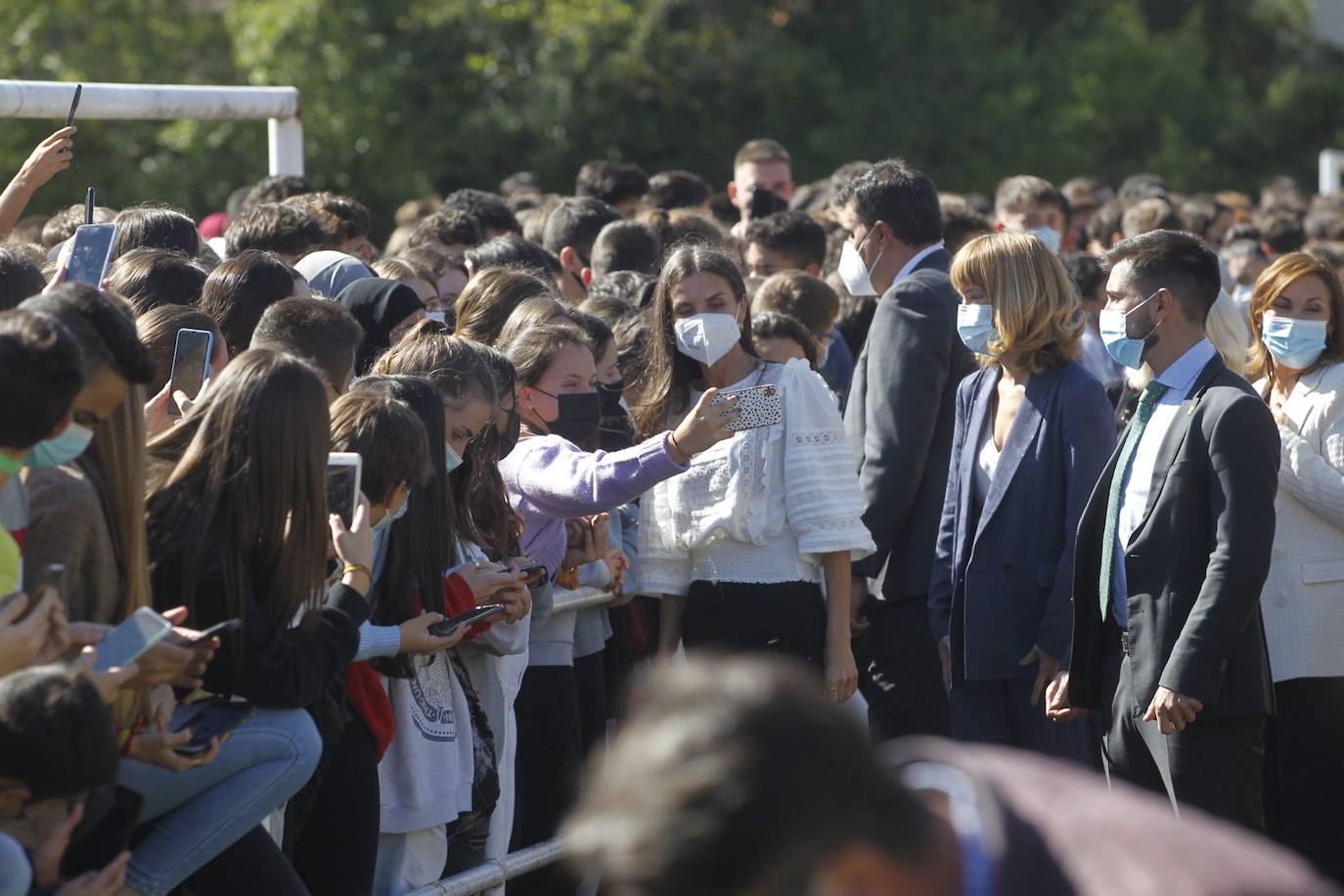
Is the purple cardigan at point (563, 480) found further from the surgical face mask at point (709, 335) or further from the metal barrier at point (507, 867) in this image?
the surgical face mask at point (709, 335)

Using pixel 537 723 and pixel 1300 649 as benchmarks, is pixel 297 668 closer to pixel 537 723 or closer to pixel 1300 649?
pixel 537 723

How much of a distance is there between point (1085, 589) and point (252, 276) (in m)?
2.33

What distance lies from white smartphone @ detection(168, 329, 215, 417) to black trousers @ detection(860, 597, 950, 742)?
2513 mm

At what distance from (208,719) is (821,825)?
1.82 metres

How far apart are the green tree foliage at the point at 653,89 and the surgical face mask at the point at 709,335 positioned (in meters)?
15.1

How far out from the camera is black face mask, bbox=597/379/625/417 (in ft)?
19.1

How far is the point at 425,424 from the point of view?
4059 millimetres

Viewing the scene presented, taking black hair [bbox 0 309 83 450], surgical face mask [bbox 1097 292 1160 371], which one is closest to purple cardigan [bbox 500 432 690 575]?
surgical face mask [bbox 1097 292 1160 371]

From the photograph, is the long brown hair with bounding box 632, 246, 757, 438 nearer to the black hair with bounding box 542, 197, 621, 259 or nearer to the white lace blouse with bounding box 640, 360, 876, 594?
the white lace blouse with bounding box 640, 360, 876, 594

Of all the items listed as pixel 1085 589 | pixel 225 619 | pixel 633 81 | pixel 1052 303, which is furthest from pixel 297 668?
pixel 633 81

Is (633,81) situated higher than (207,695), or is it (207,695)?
(633,81)

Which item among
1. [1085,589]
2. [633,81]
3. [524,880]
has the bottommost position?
[524,880]

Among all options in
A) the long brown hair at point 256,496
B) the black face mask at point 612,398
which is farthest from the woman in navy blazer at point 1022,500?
the long brown hair at point 256,496

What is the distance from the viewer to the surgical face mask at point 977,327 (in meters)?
5.29
